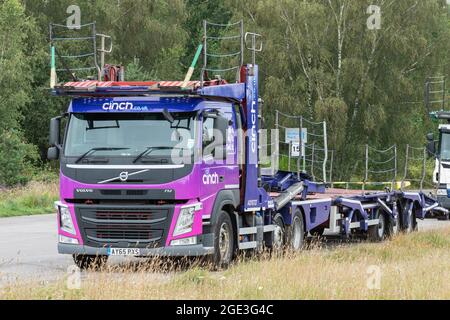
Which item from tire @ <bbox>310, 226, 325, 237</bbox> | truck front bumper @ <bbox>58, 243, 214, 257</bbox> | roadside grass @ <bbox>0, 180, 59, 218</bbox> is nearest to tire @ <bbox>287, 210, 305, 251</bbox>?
tire @ <bbox>310, 226, 325, 237</bbox>

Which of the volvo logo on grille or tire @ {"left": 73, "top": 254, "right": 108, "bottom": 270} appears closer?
the volvo logo on grille

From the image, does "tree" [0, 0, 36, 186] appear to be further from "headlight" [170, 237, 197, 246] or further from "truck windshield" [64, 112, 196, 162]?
"headlight" [170, 237, 197, 246]

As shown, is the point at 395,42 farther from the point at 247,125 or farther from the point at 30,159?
the point at 247,125

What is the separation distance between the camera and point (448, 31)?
50750 mm

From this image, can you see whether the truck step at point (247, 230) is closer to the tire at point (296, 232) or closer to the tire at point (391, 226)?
the tire at point (296, 232)

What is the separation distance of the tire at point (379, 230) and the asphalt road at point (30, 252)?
4.31 m

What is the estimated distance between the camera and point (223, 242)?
1444 centimetres

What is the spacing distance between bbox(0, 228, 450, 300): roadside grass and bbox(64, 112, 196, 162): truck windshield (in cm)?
159

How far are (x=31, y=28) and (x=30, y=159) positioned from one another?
6.70 meters

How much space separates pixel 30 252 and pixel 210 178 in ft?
16.2

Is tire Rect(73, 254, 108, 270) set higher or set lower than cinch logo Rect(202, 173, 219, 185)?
lower

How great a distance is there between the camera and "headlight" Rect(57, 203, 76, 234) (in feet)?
45.5

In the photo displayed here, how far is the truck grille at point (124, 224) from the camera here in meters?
13.6
